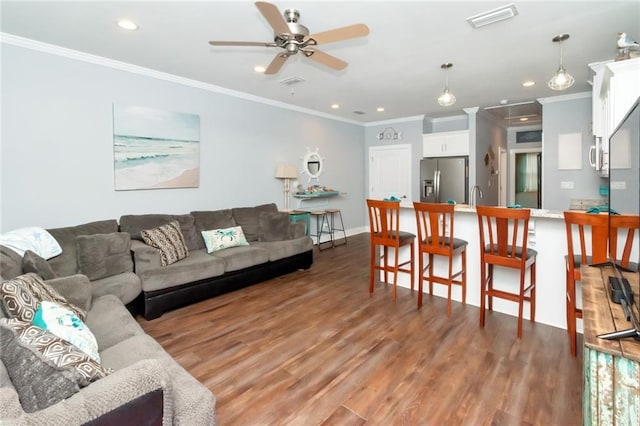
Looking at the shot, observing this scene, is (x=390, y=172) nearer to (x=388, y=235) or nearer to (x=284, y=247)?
(x=284, y=247)

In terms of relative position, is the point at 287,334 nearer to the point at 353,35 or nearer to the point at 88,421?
the point at 88,421

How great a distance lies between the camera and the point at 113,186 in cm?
379

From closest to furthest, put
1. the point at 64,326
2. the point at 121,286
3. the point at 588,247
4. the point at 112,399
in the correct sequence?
the point at 112,399 < the point at 64,326 < the point at 588,247 < the point at 121,286

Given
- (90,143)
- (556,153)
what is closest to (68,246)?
(90,143)

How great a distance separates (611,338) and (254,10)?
2957 millimetres

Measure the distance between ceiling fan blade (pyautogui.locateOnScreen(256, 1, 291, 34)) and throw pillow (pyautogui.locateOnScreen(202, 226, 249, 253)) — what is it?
2.53 m

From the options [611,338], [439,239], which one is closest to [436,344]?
[439,239]

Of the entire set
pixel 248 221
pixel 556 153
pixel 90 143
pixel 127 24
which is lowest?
pixel 248 221

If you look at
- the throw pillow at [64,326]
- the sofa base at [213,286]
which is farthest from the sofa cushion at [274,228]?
the throw pillow at [64,326]

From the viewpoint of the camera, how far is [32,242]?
273 cm

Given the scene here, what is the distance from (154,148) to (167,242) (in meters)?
1.35

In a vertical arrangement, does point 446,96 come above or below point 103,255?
above

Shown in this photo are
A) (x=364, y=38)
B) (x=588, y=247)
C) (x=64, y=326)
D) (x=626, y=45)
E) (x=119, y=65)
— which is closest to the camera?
(x=64, y=326)

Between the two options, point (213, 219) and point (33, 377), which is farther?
point (213, 219)
